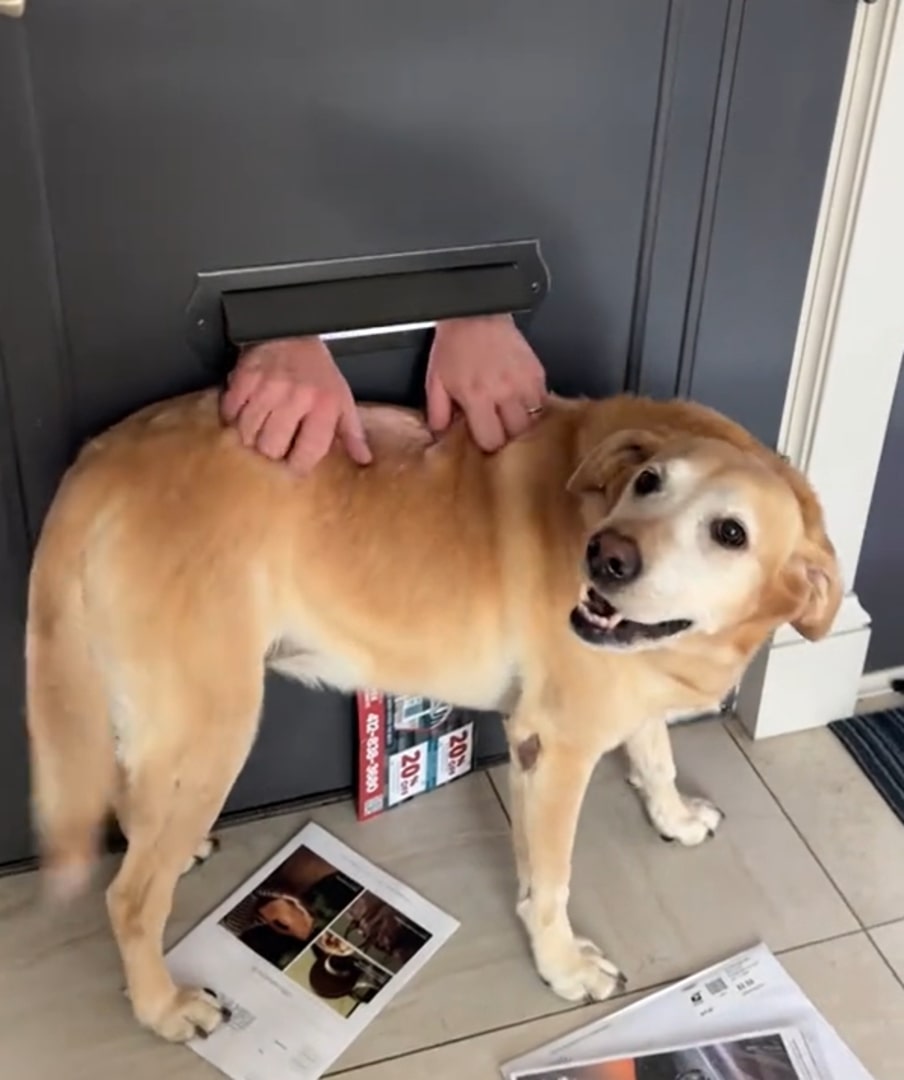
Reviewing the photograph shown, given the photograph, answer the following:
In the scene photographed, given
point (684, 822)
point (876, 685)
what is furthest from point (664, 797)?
point (876, 685)

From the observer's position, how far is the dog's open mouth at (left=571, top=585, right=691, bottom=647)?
1.25m

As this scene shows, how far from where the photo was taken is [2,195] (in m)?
1.24

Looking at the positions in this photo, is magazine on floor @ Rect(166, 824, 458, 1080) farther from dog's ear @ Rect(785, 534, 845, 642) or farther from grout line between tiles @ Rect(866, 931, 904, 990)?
dog's ear @ Rect(785, 534, 845, 642)

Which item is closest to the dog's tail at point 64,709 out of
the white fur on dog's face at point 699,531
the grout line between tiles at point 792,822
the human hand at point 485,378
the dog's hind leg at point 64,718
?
the dog's hind leg at point 64,718

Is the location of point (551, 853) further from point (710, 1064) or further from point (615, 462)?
point (615, 462)

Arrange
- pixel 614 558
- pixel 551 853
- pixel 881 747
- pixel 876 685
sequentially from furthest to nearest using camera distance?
pixel 876 685 < pixel 881 747 < pixel 551 853 < pixel 614 558

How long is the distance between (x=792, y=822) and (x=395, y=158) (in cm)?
101

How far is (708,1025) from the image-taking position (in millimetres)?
1527

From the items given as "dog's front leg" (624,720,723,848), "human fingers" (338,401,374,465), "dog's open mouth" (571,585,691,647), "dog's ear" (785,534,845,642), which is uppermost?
"human fingers" (338,401,374,465)

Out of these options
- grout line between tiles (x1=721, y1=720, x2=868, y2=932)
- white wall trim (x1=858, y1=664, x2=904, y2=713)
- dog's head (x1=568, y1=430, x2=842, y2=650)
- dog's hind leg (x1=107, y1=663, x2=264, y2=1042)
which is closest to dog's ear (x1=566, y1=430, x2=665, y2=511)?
dog's head (x1=568, y1=430, x2=842, y2=650)

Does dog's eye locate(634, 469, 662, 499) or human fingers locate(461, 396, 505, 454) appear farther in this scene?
human fingers locate(461, 396, 505, 454)

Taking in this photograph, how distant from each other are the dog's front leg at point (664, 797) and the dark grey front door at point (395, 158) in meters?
0.47

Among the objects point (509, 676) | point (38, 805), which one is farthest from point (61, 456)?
point (509, 676)

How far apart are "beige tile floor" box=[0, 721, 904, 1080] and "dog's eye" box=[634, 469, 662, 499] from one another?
0.67 m
